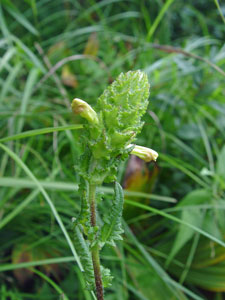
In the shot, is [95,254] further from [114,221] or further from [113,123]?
[113,123]

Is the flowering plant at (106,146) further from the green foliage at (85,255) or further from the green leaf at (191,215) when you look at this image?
the green leaf at (191,215)

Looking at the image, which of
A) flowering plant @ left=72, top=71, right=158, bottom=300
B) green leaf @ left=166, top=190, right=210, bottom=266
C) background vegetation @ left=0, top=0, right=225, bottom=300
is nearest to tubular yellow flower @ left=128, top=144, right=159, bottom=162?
flowering plant @ left=72, top=71, right=158, bottom=300

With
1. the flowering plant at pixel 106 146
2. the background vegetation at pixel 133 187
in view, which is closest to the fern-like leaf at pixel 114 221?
the flowering plant at pixel 106 146

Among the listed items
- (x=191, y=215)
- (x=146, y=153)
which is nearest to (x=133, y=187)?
(x=191, y=215)

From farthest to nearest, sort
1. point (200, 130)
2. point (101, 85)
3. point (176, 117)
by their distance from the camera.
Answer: point (101, 85) < point (176, 117) < point (200, 130)

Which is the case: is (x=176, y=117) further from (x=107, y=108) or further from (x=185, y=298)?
(x=107, y=108)

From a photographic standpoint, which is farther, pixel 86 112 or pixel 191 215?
pixel 191 215

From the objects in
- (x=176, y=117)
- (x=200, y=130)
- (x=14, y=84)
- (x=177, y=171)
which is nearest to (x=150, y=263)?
(x=177, y=171)
